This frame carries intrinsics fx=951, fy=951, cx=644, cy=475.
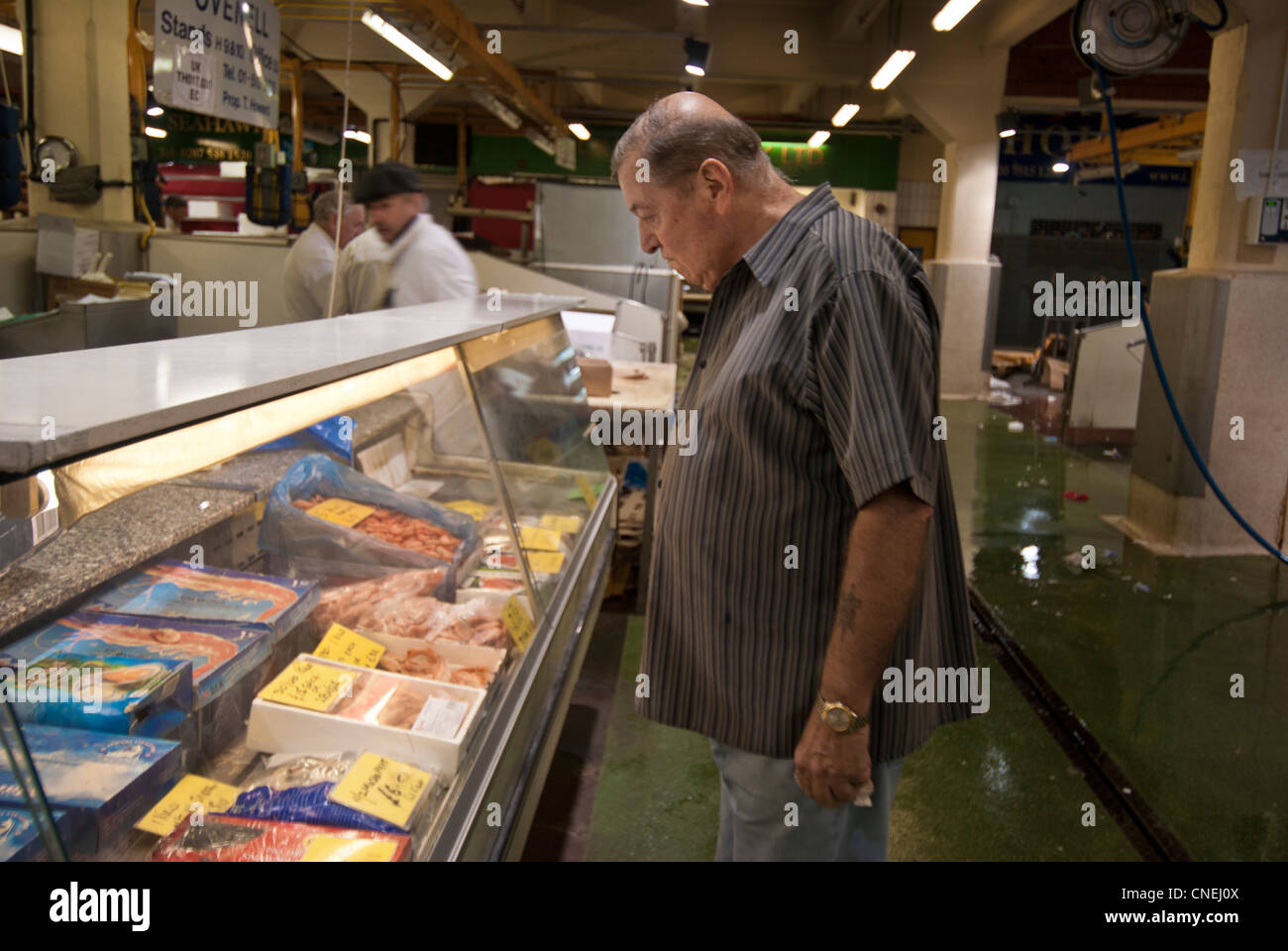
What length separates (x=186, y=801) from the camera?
1550 millimetres

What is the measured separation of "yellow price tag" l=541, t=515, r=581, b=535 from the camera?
3.15 meters

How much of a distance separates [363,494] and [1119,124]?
66.0 feet

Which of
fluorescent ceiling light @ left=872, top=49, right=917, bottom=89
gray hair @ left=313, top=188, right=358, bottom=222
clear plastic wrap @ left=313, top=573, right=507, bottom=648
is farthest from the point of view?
fluorescent ceiling light @ left=872, top=49, right=917, bottom=89

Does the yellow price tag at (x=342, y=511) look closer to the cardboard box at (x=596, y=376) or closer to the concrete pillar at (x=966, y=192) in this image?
the cardboard box at (x=596, y=376)

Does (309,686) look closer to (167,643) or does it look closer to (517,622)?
(167,643)

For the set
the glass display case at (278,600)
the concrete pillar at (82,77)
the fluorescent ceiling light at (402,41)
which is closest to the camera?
the glass display case at (278,600)

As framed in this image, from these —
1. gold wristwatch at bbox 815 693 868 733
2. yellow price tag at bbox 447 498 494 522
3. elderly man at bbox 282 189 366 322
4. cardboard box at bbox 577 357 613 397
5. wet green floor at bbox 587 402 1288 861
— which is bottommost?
wet green floor at bbox 587 402 1288 861

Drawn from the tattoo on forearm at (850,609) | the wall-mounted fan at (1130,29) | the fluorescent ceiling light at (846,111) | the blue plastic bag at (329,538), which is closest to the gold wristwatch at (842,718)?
the tattoo on forearm at (850,609)

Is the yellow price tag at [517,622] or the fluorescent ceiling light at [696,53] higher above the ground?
the fluorescent ceiling light at [696,53]

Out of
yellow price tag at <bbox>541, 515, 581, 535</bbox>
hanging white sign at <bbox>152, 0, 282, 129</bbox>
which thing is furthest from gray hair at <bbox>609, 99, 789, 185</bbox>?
hanging white sign at <bbox>152, 0, 282, 129</bbox>

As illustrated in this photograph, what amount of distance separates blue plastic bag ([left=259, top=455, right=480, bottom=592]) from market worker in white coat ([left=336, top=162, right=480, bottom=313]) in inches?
71.5

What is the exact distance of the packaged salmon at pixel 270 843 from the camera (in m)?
1.48

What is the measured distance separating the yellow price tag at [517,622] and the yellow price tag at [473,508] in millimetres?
424

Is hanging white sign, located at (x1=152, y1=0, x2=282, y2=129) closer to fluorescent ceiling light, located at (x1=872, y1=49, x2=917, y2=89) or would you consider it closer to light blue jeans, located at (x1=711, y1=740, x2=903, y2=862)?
light blue jeans, located at (x1=711, y1=740, x2=903, y2=862)
